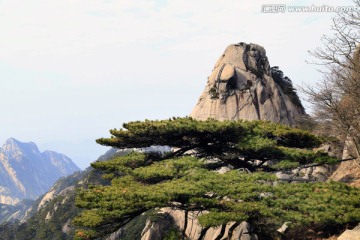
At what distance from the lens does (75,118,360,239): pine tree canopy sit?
41.3ft

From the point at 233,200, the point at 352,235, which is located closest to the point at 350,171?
the point at 352,235

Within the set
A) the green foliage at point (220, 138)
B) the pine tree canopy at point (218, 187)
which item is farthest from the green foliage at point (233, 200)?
the green foliage at point (220, 138)

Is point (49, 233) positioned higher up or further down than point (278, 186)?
further down

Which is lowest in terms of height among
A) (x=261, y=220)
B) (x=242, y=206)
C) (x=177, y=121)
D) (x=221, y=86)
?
(x=261, y=220)

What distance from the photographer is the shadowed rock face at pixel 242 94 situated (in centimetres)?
4356

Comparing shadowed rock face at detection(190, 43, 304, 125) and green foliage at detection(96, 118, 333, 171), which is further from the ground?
shadowed rock face at detection(190, 43, 304, 125)

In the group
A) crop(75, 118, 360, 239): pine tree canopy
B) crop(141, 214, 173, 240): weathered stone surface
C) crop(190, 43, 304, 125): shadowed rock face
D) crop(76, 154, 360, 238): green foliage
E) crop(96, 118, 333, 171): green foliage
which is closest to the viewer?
crop(76, 154, 360, 238): green foliage

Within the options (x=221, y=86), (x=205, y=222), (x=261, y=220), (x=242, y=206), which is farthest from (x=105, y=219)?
(x=221, y=86)

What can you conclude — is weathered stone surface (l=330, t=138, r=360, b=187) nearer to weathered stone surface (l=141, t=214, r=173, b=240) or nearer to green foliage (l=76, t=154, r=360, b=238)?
green foliage (l=76, t=154, r=360, b=238)

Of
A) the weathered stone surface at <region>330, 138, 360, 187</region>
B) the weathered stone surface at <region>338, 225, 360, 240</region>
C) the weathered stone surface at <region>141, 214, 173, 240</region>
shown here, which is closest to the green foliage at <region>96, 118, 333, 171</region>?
the weathered stone surface at <region>338, 225, 360, 240</region>

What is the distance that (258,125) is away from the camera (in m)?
18.5

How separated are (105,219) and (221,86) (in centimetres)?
3319

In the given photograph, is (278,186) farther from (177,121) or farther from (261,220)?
(177,121)

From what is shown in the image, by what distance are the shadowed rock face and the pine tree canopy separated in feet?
81.8
